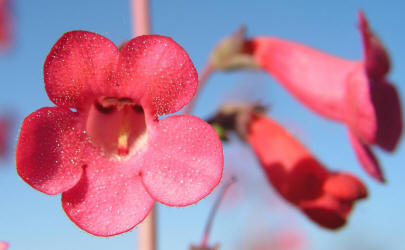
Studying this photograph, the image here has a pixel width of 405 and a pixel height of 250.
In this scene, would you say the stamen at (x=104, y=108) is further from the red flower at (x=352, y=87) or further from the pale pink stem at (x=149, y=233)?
the red flower at (x=352, y=87)

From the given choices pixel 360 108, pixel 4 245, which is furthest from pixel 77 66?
pixel 360 108

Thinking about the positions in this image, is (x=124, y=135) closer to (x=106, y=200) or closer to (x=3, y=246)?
(x=106, y=200)

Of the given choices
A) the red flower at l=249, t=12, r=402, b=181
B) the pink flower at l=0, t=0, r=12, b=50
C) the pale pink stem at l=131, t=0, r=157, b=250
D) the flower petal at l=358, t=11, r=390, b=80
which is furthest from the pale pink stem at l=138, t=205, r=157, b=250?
the pink flower at l=0, t=0, r=12, b=50

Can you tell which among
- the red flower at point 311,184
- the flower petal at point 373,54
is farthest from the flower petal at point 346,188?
the flower petal at point 373,54

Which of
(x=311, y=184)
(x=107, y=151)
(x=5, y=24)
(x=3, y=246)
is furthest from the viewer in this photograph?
(x=5, y=24)

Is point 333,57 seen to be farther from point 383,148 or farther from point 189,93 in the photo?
point 189,93

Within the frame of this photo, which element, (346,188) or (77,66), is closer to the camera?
(77,66)

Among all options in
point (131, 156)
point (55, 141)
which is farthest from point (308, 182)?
point (55, 141)

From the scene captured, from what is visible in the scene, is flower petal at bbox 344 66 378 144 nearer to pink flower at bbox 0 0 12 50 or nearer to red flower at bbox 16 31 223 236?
red flower at bbox 16 31 223 236
